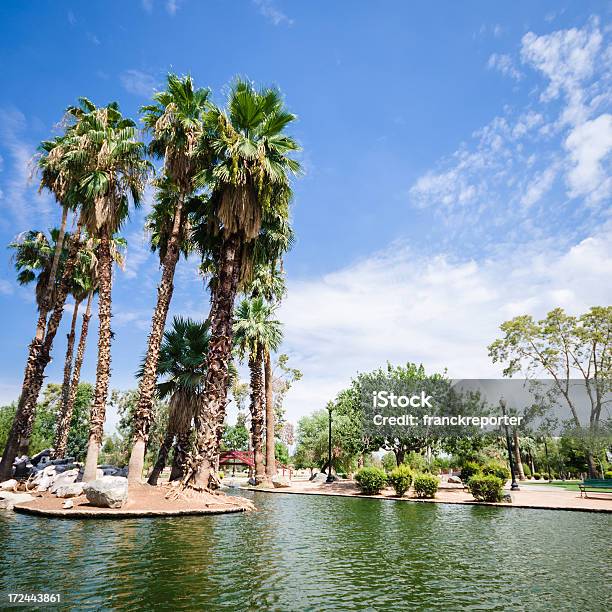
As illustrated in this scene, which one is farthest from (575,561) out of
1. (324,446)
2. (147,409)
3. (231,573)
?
(324,446)

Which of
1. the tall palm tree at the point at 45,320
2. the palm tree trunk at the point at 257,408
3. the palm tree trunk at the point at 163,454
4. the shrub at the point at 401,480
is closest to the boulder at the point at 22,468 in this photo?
the tall palm tree at the point at 45,320

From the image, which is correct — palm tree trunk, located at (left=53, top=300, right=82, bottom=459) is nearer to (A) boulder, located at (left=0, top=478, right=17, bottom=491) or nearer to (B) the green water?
(A) boulder, located at (left=0, top=478, right=17, bottom=491)

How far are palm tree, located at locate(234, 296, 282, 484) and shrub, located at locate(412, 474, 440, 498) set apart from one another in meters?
12.2

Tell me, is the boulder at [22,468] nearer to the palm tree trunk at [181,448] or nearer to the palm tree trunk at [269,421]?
the palm tree trunk at [181,448]

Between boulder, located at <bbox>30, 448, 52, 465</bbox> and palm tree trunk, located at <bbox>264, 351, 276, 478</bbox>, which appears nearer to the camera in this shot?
boulder, located at <bbox>30, 448, 52, 465</bbox>

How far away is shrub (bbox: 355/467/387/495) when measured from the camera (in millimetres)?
29500

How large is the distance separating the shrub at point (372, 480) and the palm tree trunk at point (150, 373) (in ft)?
51.9

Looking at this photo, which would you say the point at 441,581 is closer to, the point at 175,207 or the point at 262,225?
the point at 262,225

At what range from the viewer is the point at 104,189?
834 inches

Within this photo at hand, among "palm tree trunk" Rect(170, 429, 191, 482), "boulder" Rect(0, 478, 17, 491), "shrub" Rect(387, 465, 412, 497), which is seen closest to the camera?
"boulder" Rect(0, 478, 17, 491)

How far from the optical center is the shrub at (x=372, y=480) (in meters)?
29.5

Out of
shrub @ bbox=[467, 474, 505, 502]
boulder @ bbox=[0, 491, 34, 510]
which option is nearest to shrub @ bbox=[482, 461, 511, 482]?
shrub @ bbox=[467, 474, 505, 502]

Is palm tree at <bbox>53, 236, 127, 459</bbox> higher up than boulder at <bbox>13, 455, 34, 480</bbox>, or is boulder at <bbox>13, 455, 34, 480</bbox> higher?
palm tree at <bbox>53, 236, 127, 459</bbox>

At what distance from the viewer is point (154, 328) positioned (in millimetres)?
20922
